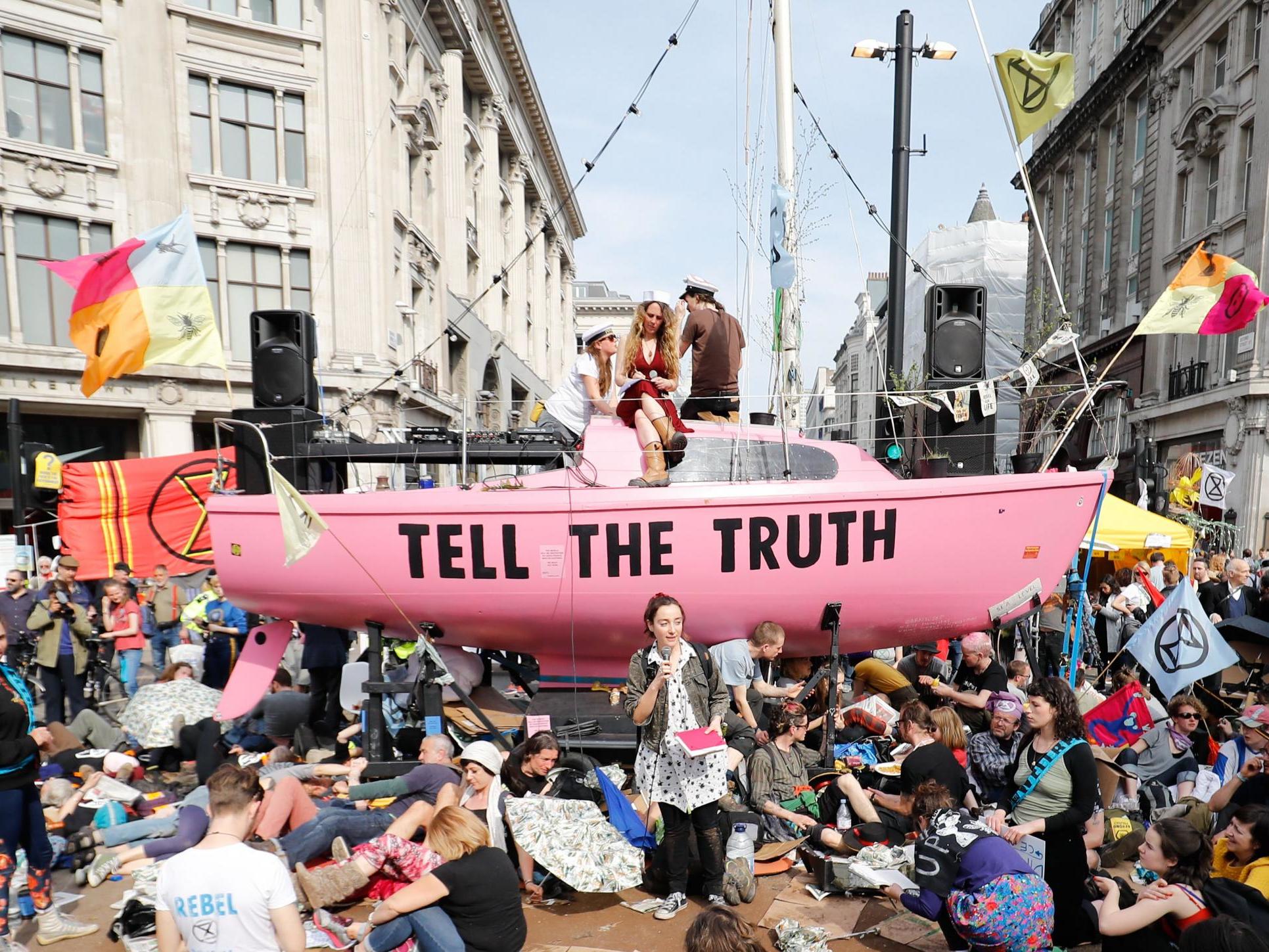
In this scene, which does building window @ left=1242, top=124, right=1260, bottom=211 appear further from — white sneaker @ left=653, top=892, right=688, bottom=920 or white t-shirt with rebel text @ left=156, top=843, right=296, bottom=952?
white t-shirt with rebel text @ left=156, top=843, right=296, bottom=952

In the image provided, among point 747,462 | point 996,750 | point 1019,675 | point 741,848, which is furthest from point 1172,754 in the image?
point 747,462

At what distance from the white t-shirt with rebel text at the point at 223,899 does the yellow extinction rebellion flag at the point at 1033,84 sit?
27.4 feet

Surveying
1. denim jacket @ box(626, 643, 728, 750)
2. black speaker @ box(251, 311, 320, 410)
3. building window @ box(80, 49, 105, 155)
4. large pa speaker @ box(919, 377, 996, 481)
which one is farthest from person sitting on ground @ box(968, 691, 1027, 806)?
building window @ box(80, 49, 105, 155)

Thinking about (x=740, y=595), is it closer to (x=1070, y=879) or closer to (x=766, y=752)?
Answer: (x=766, y=752)

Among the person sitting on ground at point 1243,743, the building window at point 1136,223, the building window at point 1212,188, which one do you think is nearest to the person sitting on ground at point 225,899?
the person sitting on ground at point 1243,743

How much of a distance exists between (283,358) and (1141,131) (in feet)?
98.4

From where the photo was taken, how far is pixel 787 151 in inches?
322

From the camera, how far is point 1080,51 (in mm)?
32719

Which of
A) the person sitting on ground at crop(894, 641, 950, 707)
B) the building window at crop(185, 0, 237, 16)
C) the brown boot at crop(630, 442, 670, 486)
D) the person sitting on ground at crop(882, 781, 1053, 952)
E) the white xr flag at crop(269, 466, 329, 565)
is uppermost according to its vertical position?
the building window at crop(185, 0, 237, 16)

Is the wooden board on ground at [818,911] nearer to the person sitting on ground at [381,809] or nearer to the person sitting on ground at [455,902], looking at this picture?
the person sitting on ground at [455,902]

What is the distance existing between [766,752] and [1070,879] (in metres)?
1.90

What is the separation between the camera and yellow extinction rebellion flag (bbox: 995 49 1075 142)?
7488 mm

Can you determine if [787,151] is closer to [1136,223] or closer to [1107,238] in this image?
[1136,223]

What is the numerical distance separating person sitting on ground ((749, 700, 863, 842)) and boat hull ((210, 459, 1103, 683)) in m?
1.08
